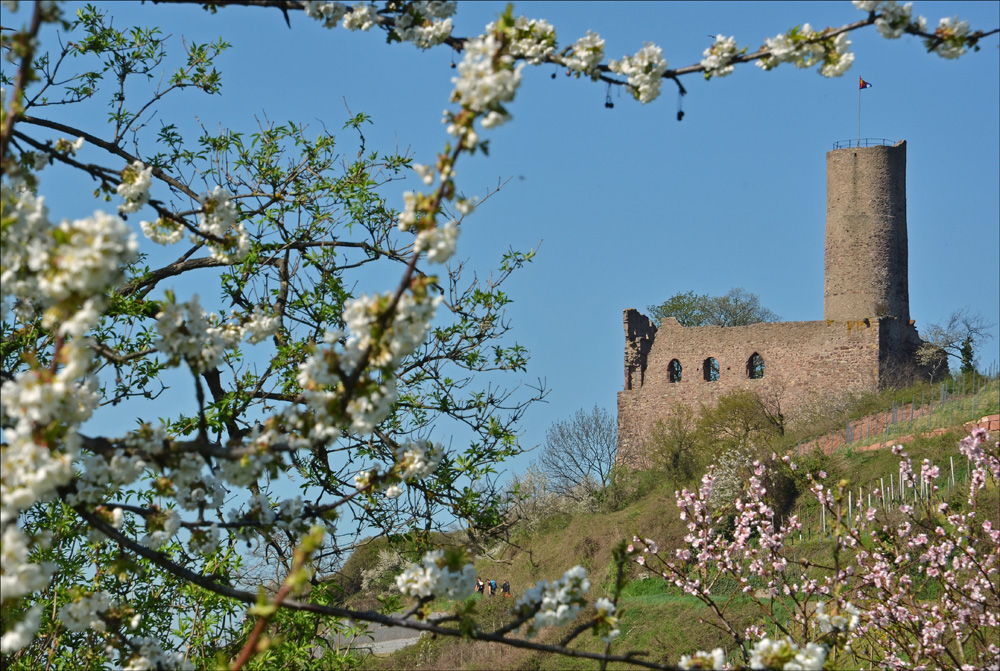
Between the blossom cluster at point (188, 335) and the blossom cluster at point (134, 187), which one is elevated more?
the blossom cluster at point (134, 187)

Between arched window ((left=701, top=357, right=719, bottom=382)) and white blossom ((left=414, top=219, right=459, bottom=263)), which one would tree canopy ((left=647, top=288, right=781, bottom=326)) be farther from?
white blossom ((left=414, top=219, right=459, bottom=263))

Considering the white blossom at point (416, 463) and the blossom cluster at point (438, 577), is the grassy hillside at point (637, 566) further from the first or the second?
the blossom cluster at point (438, 577)

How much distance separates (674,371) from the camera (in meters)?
37.0

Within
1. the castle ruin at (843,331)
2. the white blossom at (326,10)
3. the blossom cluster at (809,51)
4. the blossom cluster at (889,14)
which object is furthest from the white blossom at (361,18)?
the castle ruin at (843,331)

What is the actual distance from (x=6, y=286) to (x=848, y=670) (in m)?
10.5

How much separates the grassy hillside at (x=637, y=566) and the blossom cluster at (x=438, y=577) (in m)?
5.03

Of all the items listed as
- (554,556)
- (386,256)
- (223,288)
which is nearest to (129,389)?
(223,288)

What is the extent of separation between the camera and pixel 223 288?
19.9 feet

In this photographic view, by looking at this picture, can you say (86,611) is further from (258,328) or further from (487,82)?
(487,82)

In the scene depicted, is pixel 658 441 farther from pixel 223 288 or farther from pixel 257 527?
pixel 257 527

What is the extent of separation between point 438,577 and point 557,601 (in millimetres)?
326

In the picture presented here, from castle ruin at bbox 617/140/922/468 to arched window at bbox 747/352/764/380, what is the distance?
41 mm

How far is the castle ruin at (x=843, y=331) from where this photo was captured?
32406 mm

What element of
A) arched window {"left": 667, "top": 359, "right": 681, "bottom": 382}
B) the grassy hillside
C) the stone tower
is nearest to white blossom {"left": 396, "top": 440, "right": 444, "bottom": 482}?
the grassy hillside
